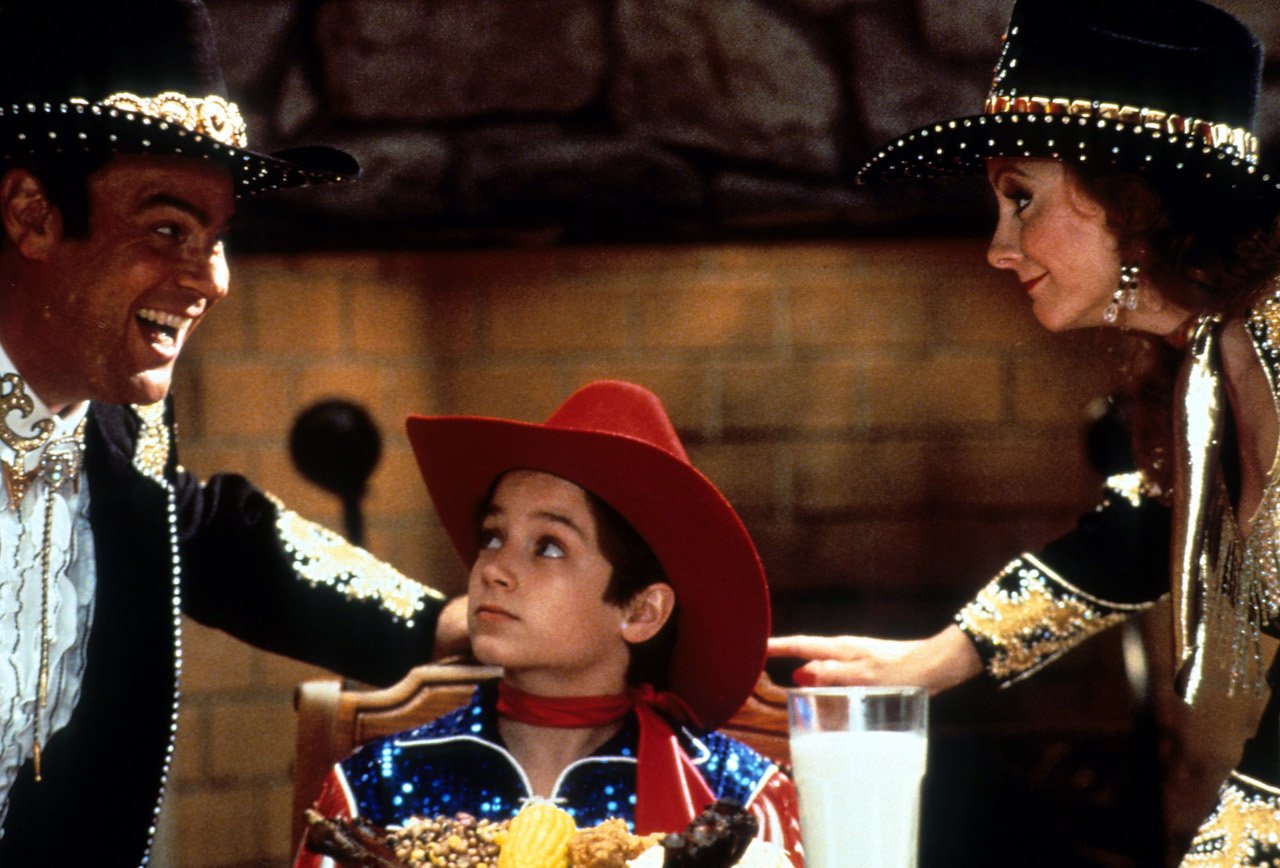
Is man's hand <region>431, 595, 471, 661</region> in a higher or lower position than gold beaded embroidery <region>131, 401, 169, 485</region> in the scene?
lower

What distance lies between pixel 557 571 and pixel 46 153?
0.69 m

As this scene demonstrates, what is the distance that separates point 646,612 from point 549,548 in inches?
4.9

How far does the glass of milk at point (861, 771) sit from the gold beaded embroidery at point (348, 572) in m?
0.86

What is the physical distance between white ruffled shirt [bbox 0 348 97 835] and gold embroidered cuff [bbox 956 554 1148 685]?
102cm

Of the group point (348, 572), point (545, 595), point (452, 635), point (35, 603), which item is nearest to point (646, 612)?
point (545, 595)

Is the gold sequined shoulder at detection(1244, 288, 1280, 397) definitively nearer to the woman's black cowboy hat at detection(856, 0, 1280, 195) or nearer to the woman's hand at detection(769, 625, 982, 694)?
the woman's black cowboy hat at detection(856, 0, 1280, 195)

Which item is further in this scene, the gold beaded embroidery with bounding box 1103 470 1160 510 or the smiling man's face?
the gold beaded embroidery with bounding box 1103 470 1160 510

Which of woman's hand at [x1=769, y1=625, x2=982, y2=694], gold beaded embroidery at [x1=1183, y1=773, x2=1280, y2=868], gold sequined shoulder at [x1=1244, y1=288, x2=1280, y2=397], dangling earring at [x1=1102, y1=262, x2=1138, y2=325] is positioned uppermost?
dangling earring at [x1=1102, y1=262, x2=1138, y2=325]

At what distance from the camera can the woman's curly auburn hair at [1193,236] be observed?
60.2 inches

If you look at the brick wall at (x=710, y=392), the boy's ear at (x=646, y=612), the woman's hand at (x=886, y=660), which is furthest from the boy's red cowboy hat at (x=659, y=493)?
the brick wall at (x=710, y=392)

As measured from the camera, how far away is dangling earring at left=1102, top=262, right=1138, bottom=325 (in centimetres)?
159

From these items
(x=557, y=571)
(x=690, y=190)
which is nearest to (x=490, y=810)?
(x=557, y=571)

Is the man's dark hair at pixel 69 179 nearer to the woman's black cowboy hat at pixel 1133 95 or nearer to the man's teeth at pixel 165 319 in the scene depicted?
the man's teeth at pixel 165 319

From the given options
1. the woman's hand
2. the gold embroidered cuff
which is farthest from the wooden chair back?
the gold embroidered cuff
